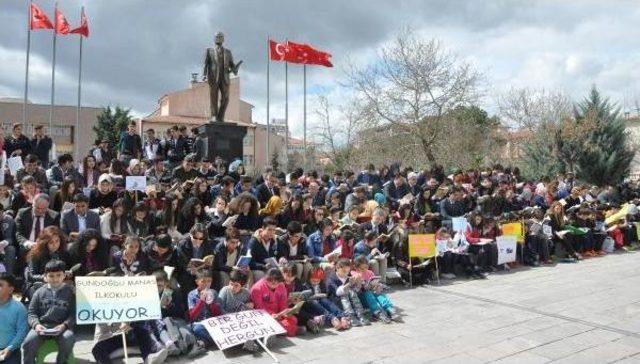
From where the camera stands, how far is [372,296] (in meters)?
7.92

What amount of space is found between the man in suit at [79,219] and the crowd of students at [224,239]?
0.06ft

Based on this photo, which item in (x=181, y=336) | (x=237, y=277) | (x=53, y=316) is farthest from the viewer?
(x=237, y=277)

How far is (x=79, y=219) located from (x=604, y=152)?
26.0m

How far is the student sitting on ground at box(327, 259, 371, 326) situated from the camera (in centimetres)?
758

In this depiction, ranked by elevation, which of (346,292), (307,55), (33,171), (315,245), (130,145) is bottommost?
(346,292)

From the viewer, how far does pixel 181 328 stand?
20.8 feet

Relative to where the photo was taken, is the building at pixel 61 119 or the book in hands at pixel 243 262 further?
the building at pixel 61 119

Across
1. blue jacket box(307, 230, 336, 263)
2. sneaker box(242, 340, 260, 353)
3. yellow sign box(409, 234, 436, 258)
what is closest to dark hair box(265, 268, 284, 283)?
sneaker box(242, 340, 260, 353)

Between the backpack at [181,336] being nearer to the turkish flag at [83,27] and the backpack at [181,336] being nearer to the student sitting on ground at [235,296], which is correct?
the student sitting on ground at [235,296]

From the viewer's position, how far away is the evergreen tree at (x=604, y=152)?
86.6ft

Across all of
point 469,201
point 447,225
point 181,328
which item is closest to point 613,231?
point 469,201

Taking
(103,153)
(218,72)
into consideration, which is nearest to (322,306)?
(103,153)

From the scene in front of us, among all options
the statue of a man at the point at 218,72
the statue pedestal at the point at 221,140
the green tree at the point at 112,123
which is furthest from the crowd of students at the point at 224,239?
the green tree at the point at 112,123

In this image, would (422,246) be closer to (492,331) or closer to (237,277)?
(492,331)
